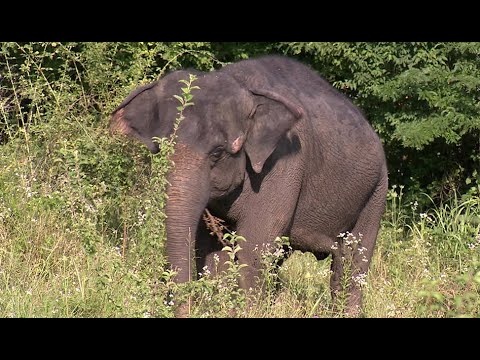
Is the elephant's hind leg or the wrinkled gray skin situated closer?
the wrinkled gray skin

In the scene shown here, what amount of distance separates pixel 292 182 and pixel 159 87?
3.94 ft

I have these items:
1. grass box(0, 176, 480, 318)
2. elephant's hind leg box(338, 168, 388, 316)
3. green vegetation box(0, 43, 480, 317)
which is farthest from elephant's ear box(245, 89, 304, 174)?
elephant's hind leg box(338, 168, 388, 316)

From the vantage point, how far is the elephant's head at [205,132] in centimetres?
712

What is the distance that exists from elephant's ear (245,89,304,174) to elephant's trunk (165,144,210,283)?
1.40 ft

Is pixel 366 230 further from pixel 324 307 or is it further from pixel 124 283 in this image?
pixel 124 283

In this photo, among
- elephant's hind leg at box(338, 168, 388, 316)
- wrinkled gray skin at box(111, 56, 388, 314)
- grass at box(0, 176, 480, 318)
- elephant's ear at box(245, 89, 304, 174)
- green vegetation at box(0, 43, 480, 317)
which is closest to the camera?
grass at box(0, 176, 480, 318)

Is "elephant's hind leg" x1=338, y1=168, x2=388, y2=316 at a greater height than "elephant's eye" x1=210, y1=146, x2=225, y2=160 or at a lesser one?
lesser

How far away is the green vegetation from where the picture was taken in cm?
671

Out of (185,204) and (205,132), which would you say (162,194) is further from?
(205,132)

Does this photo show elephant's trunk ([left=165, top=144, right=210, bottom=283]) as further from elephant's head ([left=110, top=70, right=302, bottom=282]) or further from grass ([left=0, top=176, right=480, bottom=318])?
grass ([left=0, top=176, right=480, bottom=318])

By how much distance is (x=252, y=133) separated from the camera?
7523 mm

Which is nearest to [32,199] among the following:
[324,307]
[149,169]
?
[149,169]

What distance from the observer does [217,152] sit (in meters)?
7.34

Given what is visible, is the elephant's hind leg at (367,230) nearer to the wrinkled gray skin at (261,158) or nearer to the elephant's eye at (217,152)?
the wrinkled gray skin at (261,158)
